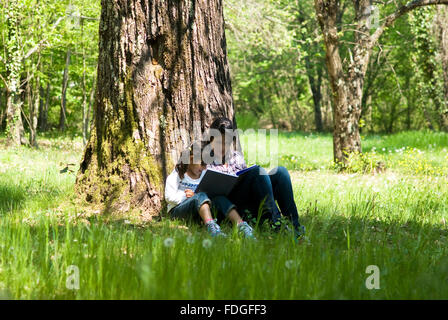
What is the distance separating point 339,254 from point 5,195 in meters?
4.08

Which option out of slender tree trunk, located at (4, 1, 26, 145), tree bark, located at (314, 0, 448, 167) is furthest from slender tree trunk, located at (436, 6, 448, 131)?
slender tree trunk, located at (4, 1, 26, 145)

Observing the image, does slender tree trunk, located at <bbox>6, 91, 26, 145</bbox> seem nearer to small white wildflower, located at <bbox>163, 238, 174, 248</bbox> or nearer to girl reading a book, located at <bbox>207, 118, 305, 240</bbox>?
girl reading a book, located at <bbox>207, 118, 305, 240</bbox>

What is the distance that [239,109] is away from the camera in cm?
3650

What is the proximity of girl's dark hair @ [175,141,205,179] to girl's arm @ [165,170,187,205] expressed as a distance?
15cm

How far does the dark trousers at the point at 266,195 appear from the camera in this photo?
177 inches

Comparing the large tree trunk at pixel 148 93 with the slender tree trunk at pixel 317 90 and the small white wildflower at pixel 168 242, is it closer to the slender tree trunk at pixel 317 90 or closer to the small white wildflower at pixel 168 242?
the small white wildflower at pixel 168 242

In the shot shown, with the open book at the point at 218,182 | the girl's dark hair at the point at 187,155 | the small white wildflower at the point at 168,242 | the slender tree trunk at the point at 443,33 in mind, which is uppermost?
the slender tree trunk at the point at 443,33

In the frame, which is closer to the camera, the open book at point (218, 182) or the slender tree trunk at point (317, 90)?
the open book at point (218, 182)

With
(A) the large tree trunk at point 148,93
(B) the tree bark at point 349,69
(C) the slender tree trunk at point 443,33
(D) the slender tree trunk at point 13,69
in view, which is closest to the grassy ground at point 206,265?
(A) the large tree trunk at point 148,93

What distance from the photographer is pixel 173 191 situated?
187 inches

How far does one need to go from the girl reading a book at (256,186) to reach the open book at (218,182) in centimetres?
13

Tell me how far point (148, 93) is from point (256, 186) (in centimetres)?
153
